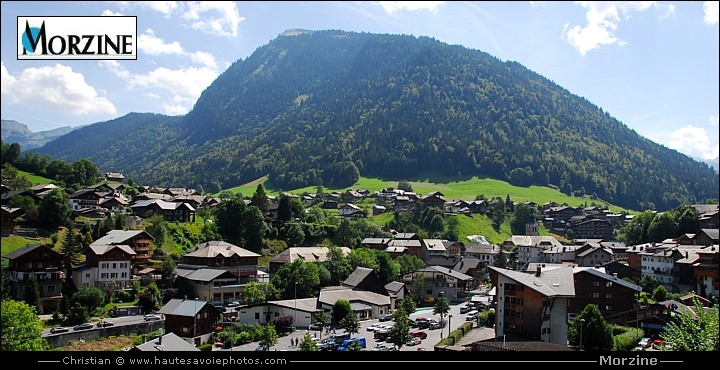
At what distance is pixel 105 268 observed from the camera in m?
41.5

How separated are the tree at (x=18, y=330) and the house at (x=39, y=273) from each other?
1093cm

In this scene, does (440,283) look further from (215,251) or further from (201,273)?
(201,273)

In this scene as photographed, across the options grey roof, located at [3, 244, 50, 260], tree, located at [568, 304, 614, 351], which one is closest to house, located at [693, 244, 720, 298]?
tree, located at [568, 304, 614, 351]

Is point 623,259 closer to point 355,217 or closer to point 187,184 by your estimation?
point 355,217

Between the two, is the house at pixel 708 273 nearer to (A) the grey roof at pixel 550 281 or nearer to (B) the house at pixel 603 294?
(B) the house at pixel 603 294

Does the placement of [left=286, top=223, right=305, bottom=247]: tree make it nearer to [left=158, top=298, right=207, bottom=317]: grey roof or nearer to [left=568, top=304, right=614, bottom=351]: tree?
[left=158, top=298, right=207, bottom=317]: grey roof

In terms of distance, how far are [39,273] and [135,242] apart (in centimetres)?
813

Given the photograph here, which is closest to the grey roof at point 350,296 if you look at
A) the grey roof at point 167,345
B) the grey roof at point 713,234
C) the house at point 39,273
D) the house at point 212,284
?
the house at point 212,284

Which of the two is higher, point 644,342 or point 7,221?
point 7,221

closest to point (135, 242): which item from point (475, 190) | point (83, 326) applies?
Result: point (83, 326)

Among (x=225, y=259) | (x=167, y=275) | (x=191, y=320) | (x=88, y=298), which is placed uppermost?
(x=225, y=259)

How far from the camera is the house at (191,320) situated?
3450 cm

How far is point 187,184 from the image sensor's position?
543 feet
